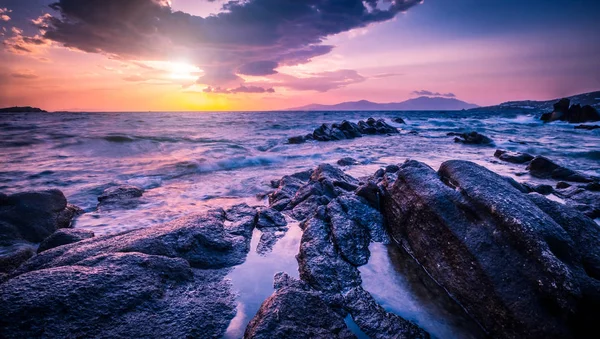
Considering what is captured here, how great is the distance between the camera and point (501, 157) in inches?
605

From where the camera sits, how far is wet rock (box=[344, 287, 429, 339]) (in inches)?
120

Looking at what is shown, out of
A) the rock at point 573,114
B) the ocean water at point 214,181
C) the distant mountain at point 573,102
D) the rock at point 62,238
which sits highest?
the distant mountain at point 573,102

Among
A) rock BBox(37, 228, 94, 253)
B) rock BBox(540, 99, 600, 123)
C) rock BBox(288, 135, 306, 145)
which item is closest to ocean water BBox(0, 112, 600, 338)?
rock BBox(37, 228, 94, 253)

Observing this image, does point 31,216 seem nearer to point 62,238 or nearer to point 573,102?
point 62,238

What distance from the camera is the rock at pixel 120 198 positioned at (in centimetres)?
778

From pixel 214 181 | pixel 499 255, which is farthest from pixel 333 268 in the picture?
pixel 214 181

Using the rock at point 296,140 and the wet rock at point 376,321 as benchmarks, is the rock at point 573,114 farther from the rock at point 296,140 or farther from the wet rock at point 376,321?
the wet rock at point 376,321

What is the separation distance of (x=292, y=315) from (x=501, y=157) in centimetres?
1712

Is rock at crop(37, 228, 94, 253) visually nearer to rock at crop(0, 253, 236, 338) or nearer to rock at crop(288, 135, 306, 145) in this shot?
rock at crop(0, 253, 236, 338)

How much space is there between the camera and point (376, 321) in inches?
126

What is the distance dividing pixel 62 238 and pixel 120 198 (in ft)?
11.1

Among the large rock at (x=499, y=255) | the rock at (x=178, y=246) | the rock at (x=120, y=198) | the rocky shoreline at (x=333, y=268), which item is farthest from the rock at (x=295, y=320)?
the rock at (x=120, y=198)

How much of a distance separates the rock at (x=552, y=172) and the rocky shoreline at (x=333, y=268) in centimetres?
860

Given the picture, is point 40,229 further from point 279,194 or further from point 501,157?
point 501,157
